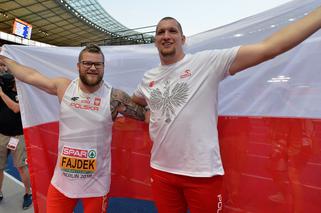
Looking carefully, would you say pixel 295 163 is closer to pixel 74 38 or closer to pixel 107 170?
pixel 107 170

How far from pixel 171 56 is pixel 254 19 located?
2.67 ft

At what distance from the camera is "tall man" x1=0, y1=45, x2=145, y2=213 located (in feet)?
6.00

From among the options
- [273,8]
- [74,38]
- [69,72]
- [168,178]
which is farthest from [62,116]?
[74,38]

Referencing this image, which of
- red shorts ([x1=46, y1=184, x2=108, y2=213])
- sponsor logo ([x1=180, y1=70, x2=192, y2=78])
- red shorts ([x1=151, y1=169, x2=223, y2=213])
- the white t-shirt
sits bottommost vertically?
red shorts ([x1=46, y1=184, x2=108, y2=213])

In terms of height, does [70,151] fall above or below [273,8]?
below

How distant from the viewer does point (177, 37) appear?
1735 millimetres

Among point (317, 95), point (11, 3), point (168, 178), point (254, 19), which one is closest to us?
point (168, 178)

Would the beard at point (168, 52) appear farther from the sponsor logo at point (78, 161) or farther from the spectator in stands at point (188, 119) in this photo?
the sponsor logo at point (78, 161)

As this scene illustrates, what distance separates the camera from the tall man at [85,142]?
1.83 metres

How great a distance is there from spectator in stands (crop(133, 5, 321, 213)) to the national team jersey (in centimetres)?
40

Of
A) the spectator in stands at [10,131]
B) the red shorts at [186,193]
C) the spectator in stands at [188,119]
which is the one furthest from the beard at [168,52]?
the spectator in stands at [10,131]

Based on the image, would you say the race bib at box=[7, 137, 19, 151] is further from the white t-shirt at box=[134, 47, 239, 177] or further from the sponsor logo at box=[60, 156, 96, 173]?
the white t-shirt at box=[134, 47, 239, 177]

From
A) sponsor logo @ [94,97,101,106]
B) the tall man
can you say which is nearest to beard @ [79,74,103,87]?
the tall man

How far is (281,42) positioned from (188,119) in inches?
25.7
